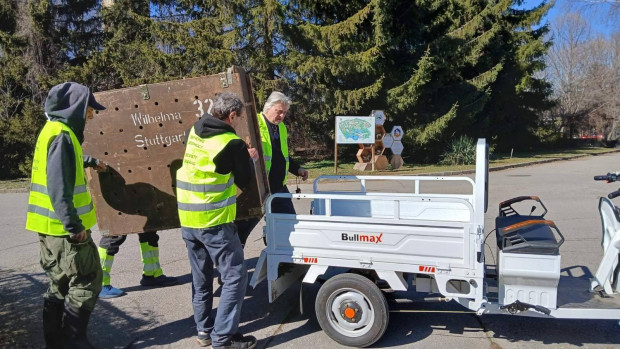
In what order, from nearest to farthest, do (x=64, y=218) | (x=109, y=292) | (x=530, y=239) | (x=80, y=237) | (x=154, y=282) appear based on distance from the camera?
1. (x=64, y=218)
2. (x=80, y=237)
3. (x=530, y=239)
4. (x=109, y=292)
5. (x=154, y=282)

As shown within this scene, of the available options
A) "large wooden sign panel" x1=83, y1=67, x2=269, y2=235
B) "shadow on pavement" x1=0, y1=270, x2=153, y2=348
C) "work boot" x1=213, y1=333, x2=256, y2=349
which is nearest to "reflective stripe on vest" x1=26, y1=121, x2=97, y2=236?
"large wooden sign panel" x1=83, y1=67, x2=269, y2=235

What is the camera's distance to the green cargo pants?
314cm

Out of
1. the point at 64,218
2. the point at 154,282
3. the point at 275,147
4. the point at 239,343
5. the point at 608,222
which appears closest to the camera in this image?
the point at 64,218

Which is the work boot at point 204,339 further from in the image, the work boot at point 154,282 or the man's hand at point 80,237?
the work boot at point 154,282

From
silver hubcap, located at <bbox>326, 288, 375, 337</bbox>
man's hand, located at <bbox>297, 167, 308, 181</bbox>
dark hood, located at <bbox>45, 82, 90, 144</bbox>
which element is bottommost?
silver hubcap, located at <bbox>326, 288, 375, 337</bbox>

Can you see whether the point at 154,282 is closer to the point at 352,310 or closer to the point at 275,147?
the point at 275,147

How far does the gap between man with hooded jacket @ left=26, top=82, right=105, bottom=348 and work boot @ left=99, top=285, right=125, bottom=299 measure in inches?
55.2

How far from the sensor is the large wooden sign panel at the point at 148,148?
Answer: 3.92 metres

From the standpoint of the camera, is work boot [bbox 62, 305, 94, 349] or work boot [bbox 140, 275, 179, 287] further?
work boot [bbox 140, 275, 179, 287]

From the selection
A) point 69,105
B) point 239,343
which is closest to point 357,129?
point 239,343

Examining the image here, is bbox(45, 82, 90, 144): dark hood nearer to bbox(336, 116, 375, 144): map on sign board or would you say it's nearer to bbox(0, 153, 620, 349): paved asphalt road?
bbox(0, 153, 620, 349): paved asphalt road

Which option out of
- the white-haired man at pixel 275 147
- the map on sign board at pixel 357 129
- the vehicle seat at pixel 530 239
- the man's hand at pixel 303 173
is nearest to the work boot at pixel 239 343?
the white-haired man at pixel 275 147

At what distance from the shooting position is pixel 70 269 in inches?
124

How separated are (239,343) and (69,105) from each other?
218 cm
